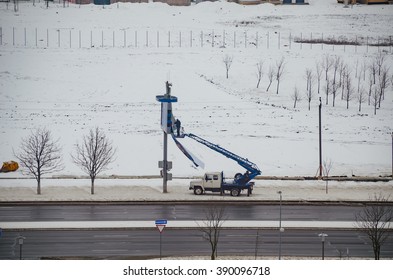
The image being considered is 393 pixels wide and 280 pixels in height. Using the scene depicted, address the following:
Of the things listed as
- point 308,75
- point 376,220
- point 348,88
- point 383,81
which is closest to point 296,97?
point 348,88

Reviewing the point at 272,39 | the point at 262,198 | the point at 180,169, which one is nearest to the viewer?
the point at 262,198

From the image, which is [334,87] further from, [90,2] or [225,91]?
[90,2]

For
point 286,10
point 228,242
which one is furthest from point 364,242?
point 286,10

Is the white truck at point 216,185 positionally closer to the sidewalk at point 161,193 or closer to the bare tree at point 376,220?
the sidewalk at point 161,193

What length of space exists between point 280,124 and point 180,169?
7.52m

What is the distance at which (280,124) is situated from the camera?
45.6 metres

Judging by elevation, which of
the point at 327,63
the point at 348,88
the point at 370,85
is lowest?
the point at 348,88

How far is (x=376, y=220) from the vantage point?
28.5m

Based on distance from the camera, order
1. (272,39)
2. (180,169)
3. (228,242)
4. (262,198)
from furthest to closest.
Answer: (272,39) < (180,169) < (262,198) < (228,242)

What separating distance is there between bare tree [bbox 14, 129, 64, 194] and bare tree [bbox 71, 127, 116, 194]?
30.5 inches

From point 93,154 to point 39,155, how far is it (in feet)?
6.23

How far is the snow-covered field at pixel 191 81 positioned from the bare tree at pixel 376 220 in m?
5.39

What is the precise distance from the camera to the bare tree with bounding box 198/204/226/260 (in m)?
27.4

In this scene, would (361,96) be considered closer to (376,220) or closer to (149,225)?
(149,225)
